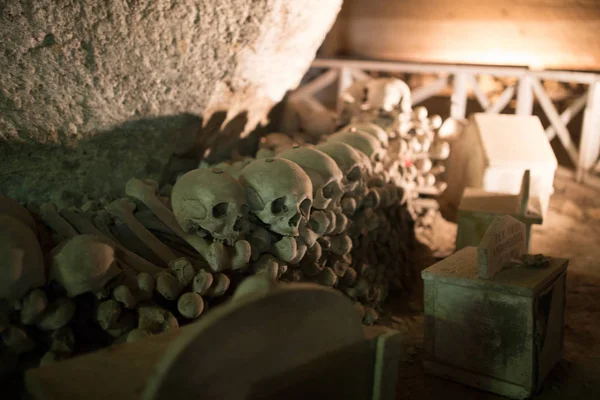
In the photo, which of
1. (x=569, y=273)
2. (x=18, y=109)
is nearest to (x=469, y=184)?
(x=569, y=273)

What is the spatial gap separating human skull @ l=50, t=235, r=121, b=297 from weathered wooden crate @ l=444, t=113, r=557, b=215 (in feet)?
10.7

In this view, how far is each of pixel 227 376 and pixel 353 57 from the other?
6.85 meters

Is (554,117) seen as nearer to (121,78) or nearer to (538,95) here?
(538,95)

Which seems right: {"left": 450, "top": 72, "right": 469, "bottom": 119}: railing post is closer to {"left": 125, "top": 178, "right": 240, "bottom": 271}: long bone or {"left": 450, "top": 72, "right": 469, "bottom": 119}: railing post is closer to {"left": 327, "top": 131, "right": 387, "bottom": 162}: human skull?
{"left": 327, "top": 131, "right": 387, "bottom": 162}: human skull

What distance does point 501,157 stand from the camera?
458 cm

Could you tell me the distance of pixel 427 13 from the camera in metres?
7.05

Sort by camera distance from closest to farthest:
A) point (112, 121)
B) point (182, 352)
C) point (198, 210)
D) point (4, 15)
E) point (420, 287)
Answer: point (182, 352) < point (4, 15) < point (198, 210) < point (112, 121) < point (420, 287)

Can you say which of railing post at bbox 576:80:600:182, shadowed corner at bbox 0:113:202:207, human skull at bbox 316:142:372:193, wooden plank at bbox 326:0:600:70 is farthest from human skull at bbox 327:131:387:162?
wooden plank at bbox 326:0:600:70

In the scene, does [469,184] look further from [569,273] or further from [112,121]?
[112,121]

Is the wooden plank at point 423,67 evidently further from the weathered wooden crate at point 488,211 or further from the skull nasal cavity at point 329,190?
the skull nasal cavity at point 329,190

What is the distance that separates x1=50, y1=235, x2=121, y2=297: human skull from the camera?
216cm

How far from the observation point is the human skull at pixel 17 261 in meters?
2.01

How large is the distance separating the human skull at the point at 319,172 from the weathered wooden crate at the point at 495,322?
68 cm

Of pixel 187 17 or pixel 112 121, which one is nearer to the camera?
pixel 187 17
